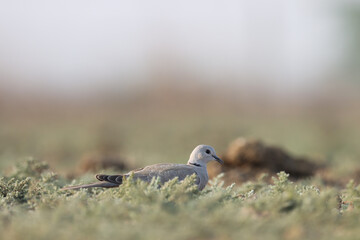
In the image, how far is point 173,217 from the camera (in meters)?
3.41

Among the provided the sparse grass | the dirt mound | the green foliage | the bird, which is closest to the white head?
the bird

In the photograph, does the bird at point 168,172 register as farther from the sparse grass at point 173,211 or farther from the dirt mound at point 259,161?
the dirt mound at point 259,161

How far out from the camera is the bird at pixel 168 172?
4.72 m

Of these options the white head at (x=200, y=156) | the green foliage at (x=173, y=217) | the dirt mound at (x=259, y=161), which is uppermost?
the green foliage at (x=173, y=217)

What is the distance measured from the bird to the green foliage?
21 centimetres

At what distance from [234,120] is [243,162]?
10282mm

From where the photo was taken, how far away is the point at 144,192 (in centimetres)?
409

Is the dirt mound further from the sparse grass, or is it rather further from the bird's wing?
the bird's wing

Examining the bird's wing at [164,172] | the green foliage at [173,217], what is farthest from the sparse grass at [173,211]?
the bird's wing at [164,172]

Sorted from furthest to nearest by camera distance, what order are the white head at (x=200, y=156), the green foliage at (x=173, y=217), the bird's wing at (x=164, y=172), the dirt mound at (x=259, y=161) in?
1. the dirt mound at (x=259, y=161)
2. the white head at (x=200, y=156)
3. the bird's wing at (x=164, y=172)
4. the green foliage at (x=173, y=217)

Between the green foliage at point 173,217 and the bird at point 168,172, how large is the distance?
21 centimetres

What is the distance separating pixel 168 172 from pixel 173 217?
5.47 ft

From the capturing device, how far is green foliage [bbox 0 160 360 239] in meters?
3.19

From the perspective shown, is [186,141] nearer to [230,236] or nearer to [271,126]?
[271,126]
